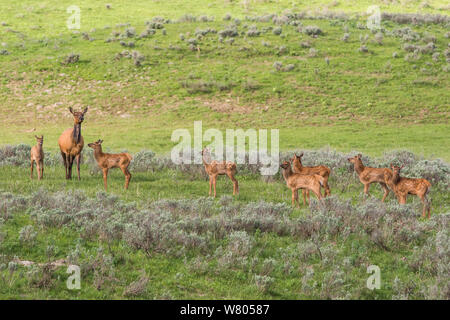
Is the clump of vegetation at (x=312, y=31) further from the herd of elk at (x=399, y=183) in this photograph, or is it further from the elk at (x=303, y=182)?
the elk at (x=303, y=182)

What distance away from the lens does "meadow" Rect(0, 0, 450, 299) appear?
900cm

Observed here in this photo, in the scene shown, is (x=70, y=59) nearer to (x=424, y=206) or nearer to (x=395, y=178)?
(x=395, y=178)

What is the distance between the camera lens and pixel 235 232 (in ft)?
34.3

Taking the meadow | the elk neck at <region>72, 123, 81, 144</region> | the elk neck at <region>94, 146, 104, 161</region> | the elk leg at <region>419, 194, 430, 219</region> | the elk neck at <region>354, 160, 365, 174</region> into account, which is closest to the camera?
the meadow

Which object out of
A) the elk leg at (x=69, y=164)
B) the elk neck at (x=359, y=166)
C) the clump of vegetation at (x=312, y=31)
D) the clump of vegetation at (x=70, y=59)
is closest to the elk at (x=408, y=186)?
the elk neck at (x=359, y=166)

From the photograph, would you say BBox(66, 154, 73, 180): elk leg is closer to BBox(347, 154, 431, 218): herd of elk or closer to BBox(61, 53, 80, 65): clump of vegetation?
BBox(347, 154, 431, 218): herd of elk

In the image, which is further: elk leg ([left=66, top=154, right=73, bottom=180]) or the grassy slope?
the grassy slope

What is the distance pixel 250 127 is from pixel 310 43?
1445 centimetres

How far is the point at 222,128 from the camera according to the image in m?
Answer: 32.5

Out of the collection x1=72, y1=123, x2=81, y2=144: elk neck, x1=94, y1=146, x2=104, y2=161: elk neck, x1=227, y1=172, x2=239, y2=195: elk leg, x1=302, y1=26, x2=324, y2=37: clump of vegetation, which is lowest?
x1=227, y1=172, x2=239, y2=195: elk leg

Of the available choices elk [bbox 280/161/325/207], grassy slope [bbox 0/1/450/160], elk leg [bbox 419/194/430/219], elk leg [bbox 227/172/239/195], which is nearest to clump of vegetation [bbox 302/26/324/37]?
grassy slope [bbox 0/1/450/160]

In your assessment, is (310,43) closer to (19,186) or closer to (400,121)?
(400,121)

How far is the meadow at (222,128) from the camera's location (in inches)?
354

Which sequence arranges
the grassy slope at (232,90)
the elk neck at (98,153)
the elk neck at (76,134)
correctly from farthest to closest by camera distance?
the grassy slope at (232,90)
the elk neck at (76,134)
the elk neck at (98,153)
